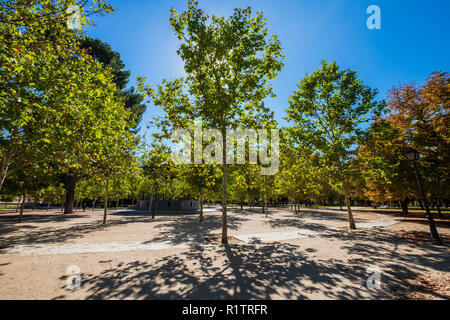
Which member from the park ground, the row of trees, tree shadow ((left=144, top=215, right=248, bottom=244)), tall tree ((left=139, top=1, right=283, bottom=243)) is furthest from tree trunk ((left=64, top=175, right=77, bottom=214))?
tall tree ((left=139, top=1, right=283, bottom=243))

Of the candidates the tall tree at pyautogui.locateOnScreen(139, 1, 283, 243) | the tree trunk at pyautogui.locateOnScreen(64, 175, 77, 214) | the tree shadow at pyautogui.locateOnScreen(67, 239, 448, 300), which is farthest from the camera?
the tree trunk at pyautogui.locateOnScreen(64, 175, 77, 214)

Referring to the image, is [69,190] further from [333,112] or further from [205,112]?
[333,112]

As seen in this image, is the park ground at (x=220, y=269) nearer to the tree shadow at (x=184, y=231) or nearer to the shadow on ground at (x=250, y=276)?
the shadow on ground at (x=250, y=276)

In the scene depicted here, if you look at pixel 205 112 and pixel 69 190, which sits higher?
pixel 205 112

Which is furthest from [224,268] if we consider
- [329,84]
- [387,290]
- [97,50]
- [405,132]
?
[97,50]

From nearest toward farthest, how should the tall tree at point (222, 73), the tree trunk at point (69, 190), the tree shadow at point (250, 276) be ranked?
the tree shadow at point (250, 276) < the tall tree at point (222, 73) < the tree trunk at point (69, 190)

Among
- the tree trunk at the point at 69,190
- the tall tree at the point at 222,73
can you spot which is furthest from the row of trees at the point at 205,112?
the tree trunk at the point at 69,190

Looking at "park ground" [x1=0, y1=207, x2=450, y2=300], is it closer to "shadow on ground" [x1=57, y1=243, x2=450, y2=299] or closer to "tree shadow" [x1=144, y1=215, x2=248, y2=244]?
"shadow on ground" [x1=57, y1=243, x2=450, y2=299]

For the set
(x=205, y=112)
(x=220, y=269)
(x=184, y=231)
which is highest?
(x=205, y=112)

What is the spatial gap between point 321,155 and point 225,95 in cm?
901

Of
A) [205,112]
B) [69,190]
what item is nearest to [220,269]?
[205,112]

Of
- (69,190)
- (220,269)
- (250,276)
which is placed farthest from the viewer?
(69,190)

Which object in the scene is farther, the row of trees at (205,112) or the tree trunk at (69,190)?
the tree trunk at (69,190)

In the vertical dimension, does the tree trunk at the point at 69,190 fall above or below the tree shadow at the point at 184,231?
above
